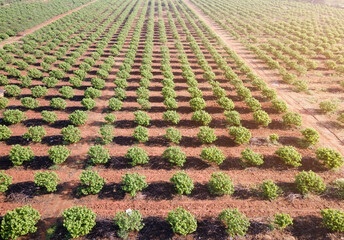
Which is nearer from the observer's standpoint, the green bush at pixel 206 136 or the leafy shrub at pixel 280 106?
the green bush at pixel 206 136

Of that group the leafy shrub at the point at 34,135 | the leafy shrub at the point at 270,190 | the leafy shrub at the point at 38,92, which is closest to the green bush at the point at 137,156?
the leafy shrub at the point at 34,135

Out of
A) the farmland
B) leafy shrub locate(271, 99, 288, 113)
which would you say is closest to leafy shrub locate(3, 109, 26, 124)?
the farmland

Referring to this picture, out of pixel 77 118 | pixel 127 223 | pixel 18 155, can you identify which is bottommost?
pixel 127 223

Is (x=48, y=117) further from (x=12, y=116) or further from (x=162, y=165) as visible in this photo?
(x=162, y=165)

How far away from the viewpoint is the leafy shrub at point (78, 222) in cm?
1285

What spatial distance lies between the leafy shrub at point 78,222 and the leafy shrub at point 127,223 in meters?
1.87

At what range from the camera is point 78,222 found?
13.0 metres

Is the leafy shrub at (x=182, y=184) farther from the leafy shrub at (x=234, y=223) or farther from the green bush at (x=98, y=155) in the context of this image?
the green bush at (x=98, y=155)

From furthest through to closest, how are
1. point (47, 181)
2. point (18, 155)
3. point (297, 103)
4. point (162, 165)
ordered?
point (297, 103)
point (162, 165)
point (18, 155)
point (47, 181)

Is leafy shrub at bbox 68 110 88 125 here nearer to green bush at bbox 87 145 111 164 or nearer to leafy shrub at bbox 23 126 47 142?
leafy shrub at bbox 23 126 47 142

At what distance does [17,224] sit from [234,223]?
Answer: 15350mm

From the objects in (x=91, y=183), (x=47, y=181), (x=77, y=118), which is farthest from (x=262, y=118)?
(x=47, y=181)

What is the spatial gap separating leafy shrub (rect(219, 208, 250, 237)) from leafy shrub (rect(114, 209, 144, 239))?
6.40m

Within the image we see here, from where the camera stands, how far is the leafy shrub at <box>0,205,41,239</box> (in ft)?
41.6
